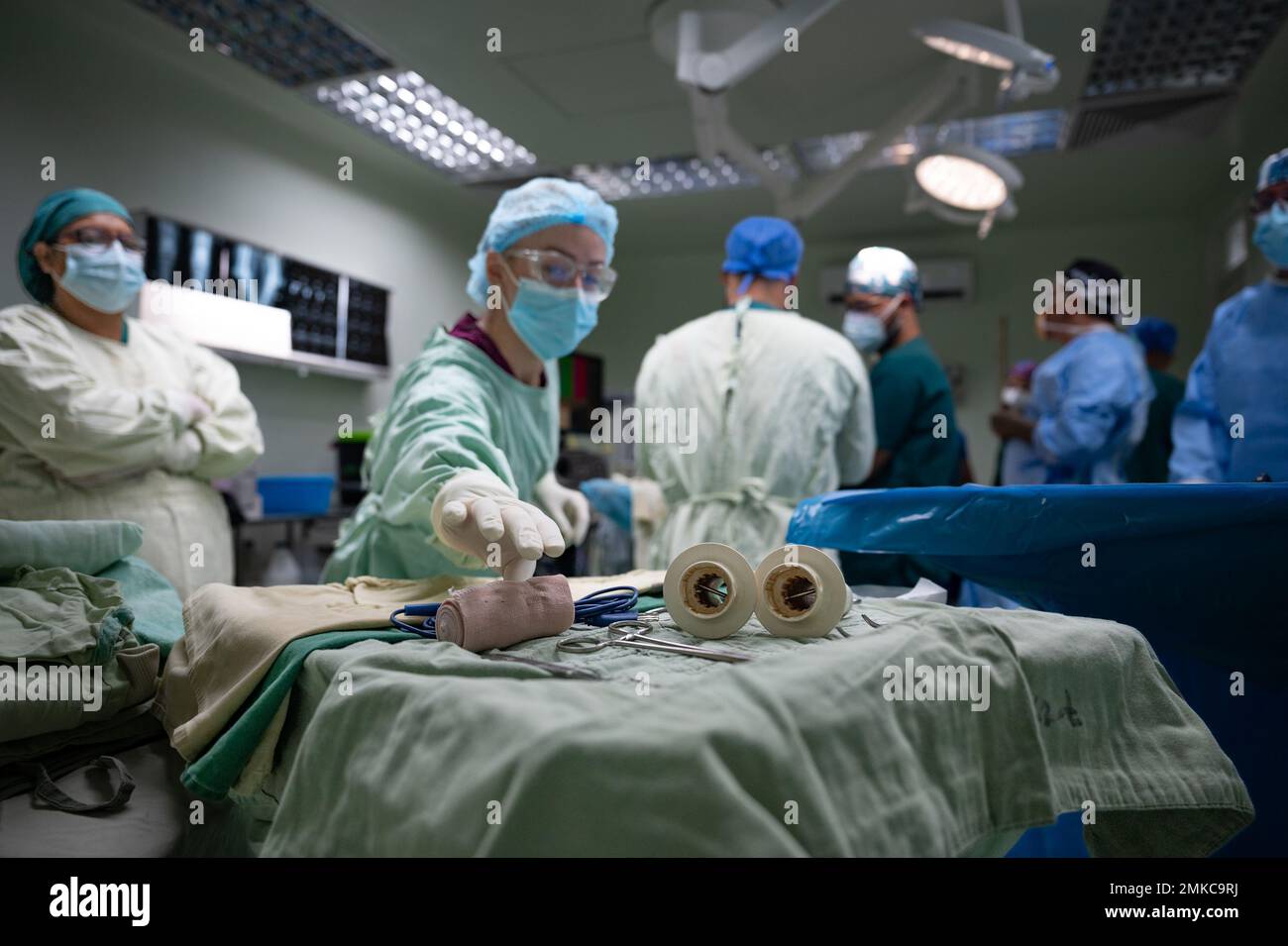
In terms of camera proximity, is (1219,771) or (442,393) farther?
(442,393)

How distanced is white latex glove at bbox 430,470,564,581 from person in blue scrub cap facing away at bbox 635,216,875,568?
4.07 feet

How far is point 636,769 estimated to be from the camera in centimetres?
57

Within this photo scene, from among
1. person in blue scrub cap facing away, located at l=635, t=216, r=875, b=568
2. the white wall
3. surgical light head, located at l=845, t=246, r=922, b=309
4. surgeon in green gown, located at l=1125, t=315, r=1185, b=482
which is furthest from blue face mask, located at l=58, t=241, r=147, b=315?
surgeon in green gown, located at l=1125, t=315, r=1185, b=482

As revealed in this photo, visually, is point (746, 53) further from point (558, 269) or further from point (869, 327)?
point (558, 269)

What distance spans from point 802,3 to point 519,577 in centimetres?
265

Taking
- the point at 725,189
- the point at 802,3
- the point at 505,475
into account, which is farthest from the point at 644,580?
the point at 725,189

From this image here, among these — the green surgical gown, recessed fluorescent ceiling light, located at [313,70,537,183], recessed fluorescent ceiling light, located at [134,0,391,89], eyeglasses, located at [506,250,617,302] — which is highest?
recessed fluorescent ceiling light, located at [134,0,391,89]

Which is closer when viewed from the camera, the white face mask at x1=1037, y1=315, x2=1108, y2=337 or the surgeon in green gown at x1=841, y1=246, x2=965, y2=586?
the surgeon in green gown at x1=841, y1=246, x2=965, y2=586

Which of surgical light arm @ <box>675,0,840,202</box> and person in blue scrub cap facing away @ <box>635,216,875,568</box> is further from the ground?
surgical light arm @ <box>675,0,840,202</box>

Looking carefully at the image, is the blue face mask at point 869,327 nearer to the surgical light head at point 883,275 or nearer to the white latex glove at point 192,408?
the surgical light head at point 883,275

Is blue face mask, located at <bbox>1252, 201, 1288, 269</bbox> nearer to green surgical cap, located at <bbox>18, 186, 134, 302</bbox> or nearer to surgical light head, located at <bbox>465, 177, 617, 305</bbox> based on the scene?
surgical light head, located at <bbox>465, 177, 617, 305</bbox>

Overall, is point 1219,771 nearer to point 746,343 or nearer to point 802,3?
point 746,343

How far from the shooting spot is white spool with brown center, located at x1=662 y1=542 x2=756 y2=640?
1005 millimetres

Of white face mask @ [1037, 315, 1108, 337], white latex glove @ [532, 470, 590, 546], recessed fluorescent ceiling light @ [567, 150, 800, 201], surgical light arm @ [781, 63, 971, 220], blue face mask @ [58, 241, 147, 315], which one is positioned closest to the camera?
white latex glove @ [532, 470, 590, 546]
